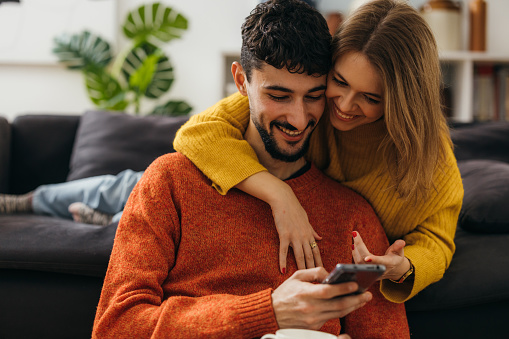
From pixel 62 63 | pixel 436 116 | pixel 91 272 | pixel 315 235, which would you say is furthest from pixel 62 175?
pixel 436 116

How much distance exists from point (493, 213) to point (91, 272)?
1.27m

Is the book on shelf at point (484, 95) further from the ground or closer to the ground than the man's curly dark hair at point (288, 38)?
closer to the ground

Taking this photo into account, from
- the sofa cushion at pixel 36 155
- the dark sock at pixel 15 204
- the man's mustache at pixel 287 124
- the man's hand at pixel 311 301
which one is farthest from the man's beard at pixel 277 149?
the sofa cushion at pixel 36 155

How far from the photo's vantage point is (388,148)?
126 centimetres

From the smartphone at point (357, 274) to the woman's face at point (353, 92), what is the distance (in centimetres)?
52

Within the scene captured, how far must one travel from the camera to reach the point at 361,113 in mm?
1213

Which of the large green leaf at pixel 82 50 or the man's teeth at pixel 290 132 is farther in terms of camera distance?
the large green leaf at pixel 82 50

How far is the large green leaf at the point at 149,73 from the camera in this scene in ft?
9.82

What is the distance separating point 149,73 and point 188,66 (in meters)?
0.50

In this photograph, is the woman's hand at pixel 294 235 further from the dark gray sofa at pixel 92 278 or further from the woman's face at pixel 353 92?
the dark gray sofa at pixel 92 278

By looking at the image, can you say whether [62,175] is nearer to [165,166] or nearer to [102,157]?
[102,157]

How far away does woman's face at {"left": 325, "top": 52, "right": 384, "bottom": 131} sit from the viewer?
44.9 inches

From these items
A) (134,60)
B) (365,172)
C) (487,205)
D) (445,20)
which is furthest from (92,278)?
(445,20)

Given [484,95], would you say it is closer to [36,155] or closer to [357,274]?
[36,155]
